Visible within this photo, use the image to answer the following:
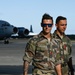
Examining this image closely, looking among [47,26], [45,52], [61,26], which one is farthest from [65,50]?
[47,26]

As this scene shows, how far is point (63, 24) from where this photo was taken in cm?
555

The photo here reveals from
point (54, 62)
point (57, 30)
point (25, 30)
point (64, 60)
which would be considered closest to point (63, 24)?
point (57, 30)

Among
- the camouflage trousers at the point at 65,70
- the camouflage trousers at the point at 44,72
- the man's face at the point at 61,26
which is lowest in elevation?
the camouflage trousers at the point at 65,70

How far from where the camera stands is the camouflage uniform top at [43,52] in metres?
4.76

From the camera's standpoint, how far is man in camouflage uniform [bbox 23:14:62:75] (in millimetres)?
4707

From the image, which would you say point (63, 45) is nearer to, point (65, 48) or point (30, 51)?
point (65, 48)

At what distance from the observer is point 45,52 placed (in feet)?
15.7

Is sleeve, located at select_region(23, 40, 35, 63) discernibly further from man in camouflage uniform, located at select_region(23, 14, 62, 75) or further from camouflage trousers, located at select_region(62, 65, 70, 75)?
camouflage trousers, located at select_region(62, 65, 70, 75)

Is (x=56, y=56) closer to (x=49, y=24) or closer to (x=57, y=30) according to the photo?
(x=49, y=24)

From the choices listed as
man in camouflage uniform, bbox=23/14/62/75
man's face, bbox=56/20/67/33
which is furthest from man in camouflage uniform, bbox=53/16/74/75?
man in camouflage uniform, bbox=23/14/62/75

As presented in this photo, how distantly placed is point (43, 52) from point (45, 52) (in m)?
0.03

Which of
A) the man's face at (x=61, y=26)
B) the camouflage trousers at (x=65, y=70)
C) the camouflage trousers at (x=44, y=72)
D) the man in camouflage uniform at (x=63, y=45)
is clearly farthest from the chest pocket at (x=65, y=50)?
the camouflage trousers at (x=44, y=72)

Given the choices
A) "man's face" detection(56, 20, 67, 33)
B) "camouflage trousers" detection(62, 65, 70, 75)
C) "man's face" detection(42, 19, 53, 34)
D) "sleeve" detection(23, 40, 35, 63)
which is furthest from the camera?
"camouflage trousers" detection(62, 65, 70, 75)

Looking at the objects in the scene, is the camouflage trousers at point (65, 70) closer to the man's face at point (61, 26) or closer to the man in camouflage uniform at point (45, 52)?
the man's face at point (61, 26)
